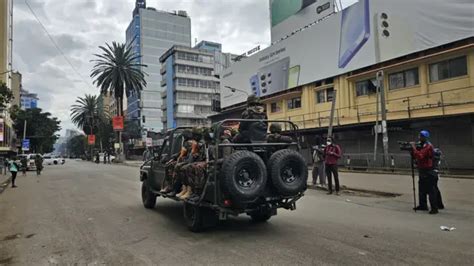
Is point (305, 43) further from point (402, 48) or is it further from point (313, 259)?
point (313, 259)

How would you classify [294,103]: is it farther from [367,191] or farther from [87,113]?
[87,113]

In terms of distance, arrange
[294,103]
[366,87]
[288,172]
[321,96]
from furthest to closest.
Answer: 1. [294,103]
2. [321,96]
3. [366,87]
4. [288,172]

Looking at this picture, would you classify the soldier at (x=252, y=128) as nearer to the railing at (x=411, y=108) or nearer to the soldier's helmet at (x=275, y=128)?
the soldier's helmet at (x=275, y=128)

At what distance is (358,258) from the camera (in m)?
5.32

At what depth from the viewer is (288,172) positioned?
7.16 m

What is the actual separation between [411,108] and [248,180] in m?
21.0

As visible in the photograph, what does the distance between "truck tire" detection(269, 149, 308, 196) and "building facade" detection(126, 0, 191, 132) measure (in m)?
99.5

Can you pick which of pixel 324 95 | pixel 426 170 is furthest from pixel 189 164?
pixel 324 95

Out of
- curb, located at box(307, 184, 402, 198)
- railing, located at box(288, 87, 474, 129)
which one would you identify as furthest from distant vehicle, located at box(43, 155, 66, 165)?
curb, located at box(307, 184, 402, 198)

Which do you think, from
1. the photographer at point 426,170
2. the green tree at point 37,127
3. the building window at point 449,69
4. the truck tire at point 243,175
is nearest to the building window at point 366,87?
the building window at point 449,69

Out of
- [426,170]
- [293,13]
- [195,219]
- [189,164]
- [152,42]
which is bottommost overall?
[195,219]

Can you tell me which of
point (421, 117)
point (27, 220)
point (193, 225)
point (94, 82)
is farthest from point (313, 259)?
point (94, 82)

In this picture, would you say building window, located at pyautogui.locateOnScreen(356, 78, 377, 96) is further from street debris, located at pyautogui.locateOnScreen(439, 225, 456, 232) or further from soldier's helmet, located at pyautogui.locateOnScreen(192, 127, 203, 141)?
soldier's helmet, located at pyautogui.locateOnScreen(192, 127, 203, 141)

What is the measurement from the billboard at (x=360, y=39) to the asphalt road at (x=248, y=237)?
17.2 meters
